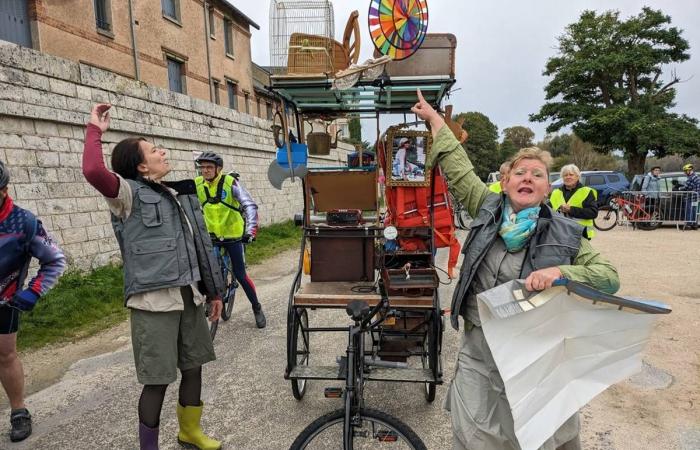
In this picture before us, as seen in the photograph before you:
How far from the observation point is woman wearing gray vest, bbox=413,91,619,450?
71.3 inches

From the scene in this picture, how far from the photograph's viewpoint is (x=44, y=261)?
111 inches

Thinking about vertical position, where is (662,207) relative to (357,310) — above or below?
below

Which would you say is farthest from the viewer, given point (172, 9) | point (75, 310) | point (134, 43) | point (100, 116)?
point (172, 9)

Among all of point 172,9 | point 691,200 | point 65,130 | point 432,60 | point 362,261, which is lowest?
point 691,200

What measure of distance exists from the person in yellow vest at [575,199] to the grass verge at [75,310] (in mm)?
5977

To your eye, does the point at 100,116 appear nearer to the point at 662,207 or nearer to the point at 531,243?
the point at 531,243

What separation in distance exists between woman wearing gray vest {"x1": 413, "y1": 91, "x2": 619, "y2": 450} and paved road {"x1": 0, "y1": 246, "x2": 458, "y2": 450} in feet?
3.57

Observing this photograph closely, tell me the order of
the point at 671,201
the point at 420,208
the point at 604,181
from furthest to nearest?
the point at 604,181, the point at 671,201, the point at 420,208

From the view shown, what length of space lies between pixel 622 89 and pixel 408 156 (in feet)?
88.4

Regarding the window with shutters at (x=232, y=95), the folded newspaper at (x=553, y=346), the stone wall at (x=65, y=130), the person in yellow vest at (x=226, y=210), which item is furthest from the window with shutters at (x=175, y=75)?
the folded newspaper at (x=553, y=346)

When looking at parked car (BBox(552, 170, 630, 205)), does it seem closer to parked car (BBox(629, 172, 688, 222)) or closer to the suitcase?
parked car (BBox(629, 172, 688, 222))

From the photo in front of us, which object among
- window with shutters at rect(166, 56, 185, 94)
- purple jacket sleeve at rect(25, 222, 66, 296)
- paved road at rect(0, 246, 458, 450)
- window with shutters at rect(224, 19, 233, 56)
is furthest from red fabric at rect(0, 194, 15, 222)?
window with shutters at rect(224, 19, 233, 56)

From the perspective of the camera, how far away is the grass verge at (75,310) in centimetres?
491

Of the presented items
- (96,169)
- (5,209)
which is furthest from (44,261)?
(96,169)
